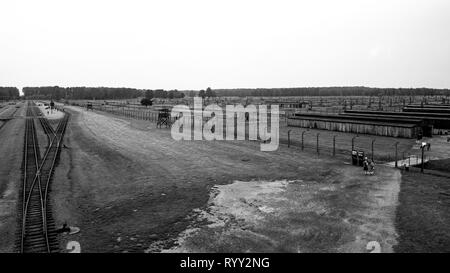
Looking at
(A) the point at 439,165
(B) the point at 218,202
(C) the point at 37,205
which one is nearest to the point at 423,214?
(B) the point at 218,202

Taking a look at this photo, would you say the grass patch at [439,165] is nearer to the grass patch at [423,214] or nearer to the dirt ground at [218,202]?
the grass patch at [423,214]

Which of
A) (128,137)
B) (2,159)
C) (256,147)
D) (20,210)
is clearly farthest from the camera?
(128,137)

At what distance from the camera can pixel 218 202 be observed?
63.7 feet

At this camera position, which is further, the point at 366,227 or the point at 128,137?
the point at 128,137

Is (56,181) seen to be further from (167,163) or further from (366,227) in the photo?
(366,227)

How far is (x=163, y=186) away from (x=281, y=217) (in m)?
8.69

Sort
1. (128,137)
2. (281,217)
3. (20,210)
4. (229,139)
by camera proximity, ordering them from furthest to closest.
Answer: (128,137) < (229,139) < (20,210) < (281,217)

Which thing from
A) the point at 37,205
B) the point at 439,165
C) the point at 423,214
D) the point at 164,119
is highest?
the point at 164,119

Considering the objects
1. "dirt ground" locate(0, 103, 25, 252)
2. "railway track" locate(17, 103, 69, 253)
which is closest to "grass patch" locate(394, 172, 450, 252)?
"railway track" locate(17, 103, 69, 253)

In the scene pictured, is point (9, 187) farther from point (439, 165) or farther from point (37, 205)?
point (439, 165)

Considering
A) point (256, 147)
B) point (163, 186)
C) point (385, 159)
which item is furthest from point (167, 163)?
point (385, 159)

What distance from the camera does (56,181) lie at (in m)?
24.2

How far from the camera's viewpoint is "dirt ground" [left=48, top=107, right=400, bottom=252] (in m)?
14.5

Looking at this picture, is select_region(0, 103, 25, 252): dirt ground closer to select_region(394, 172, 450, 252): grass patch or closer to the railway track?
the railway track
